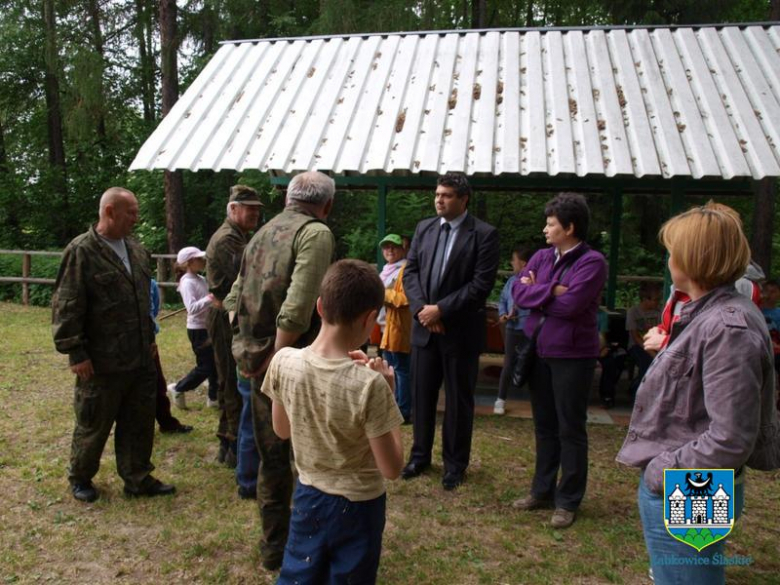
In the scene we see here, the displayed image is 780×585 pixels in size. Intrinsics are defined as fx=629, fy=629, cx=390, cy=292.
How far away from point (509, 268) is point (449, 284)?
413 inches

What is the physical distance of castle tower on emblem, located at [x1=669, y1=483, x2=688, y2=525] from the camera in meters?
1.87

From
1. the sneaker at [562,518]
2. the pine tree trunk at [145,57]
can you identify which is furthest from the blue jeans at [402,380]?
the pine tree trunk at [145,57]

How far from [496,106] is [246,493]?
159 inches

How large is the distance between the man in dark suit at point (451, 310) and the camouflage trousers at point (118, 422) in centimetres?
169

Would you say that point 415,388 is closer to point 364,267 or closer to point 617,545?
point 617,545

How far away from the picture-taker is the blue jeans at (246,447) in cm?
336

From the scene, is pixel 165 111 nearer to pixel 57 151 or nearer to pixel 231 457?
pixel 57 151

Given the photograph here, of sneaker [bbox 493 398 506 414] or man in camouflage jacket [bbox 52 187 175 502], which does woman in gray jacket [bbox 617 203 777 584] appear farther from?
sneaker [bbox 493 398 506 414]

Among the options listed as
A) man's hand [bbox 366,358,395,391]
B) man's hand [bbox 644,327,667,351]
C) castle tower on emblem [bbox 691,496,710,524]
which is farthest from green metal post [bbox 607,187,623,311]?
man's hand [bbox 366,358,395,391]

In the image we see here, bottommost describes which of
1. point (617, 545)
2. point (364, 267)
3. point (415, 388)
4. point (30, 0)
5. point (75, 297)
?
point (617, 545)

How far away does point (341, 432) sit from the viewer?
79.5 inches

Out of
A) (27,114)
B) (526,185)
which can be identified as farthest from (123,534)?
(27,114)

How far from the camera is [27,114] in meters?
20.7

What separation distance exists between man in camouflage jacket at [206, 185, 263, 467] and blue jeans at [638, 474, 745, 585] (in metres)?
2.90
